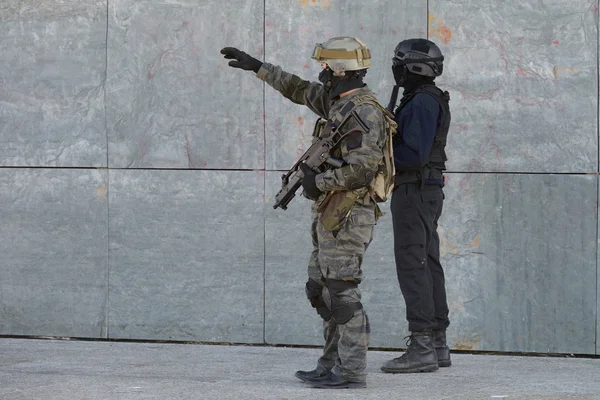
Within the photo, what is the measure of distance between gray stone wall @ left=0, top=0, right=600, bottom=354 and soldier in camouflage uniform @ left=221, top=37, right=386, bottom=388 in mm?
1546

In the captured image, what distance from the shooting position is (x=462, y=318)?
776 cm

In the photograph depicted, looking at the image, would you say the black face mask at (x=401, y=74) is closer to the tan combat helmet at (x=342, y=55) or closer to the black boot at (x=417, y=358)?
the tan combat helmet at (x=342, y=55)

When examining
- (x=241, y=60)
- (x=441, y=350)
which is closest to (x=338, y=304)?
(x=441, y=350)

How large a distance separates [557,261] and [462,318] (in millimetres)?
740

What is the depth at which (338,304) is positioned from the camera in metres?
6.16

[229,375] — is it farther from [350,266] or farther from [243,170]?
[243,170]

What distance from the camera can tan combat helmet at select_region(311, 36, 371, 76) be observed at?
619 cm

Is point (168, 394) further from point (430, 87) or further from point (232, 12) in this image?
A: point (232, 12)

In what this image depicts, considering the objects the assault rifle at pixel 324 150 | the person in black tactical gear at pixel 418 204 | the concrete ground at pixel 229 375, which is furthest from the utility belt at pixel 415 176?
the concrete ground at pixel 229 375

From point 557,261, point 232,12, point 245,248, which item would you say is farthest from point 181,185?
point 557,261

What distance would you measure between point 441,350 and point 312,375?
1.01 m

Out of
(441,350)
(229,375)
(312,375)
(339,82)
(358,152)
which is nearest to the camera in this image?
(358,152)

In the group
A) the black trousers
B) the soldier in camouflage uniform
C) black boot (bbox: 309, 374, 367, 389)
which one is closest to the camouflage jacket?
the soldier in camouflage uniform

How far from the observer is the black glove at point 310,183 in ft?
20.2
